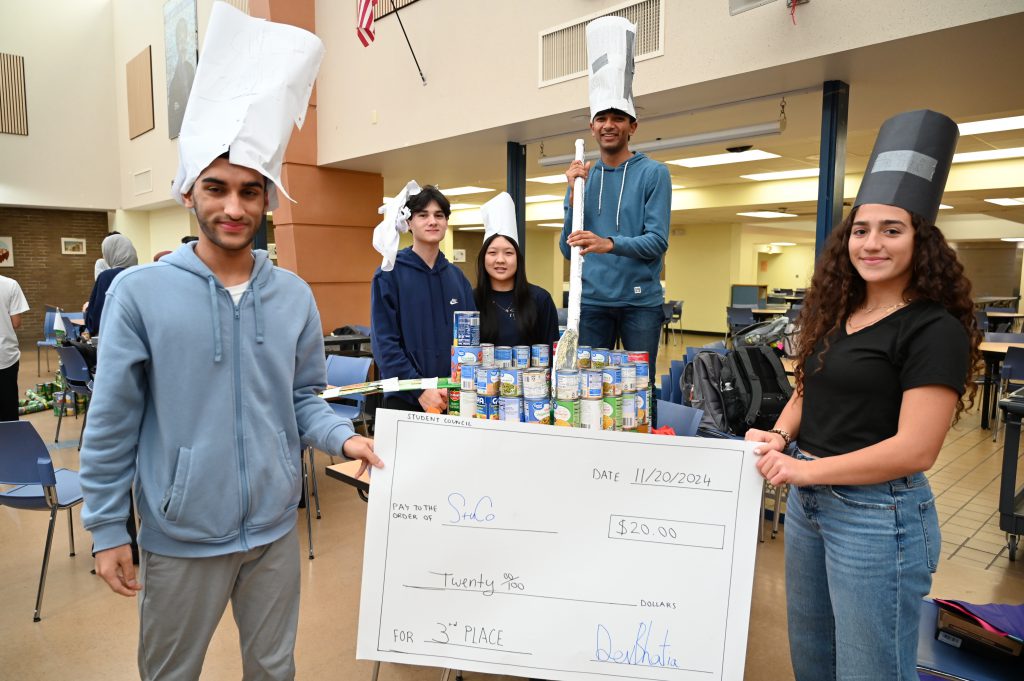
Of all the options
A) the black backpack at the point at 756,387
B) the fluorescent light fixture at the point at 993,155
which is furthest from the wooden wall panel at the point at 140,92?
the fluorescent light fixture at the point at 993,155

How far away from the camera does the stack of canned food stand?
4.95 ft

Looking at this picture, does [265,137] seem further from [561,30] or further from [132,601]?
[561,30]

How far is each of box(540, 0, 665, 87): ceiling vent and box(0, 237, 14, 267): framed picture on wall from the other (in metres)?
13.4

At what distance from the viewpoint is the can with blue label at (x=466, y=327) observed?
198 centimetres

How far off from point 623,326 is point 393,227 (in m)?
1.08

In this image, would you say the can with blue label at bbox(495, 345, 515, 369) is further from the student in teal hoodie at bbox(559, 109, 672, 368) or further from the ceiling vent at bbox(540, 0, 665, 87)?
the ceiling vent at bbox(540, 0, 665, 87)

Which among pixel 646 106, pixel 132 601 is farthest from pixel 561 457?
pixel 646 106

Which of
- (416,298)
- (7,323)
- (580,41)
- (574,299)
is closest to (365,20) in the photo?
(580,41)

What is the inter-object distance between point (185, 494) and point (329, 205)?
6.87 m

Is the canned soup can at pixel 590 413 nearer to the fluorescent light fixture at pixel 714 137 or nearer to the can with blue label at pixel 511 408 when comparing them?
the can with blue label at pixel 511 408

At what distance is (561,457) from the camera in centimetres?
130

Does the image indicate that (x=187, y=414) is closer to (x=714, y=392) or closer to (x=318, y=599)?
(x=318, y=599)

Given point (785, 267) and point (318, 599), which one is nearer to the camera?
point (318, 599)

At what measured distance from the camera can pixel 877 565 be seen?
125 centimetres
